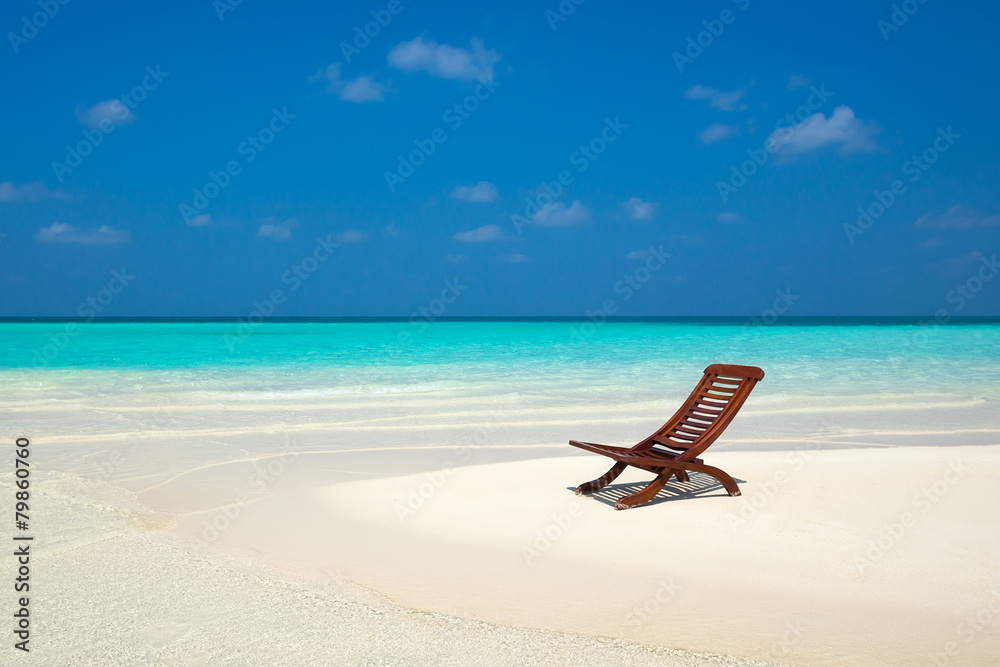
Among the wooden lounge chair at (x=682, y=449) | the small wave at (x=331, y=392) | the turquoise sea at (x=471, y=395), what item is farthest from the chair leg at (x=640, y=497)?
the small wave at (x=331, y=392)

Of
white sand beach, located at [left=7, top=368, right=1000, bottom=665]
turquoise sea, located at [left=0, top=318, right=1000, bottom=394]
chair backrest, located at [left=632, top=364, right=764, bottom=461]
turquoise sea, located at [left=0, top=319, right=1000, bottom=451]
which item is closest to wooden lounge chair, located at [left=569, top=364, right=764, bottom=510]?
chair backrest, located at [left=632, top=364, right=764, bottom=461]

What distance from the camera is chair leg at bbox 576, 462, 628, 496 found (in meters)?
5.91

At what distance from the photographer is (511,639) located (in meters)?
3.24

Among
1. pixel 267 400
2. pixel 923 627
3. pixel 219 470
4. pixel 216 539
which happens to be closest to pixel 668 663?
pixel 923 627

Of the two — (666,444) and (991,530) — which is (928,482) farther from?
(666,444)

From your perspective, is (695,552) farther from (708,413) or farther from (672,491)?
(708,413)

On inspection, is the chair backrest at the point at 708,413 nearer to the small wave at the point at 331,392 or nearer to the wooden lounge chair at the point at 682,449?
the wooden lounge chair at the point at 682,449

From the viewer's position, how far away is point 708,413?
20.0 ft

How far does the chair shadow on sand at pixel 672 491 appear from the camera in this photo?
5734 millimetres

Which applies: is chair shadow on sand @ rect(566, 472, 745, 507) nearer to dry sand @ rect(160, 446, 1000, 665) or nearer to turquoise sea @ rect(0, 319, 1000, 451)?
dry sand @ rect(160, 446, 1000, 665)

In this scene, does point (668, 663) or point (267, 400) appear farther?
point (267, 400)

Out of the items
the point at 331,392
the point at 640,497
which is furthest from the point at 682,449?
the point at 331,392

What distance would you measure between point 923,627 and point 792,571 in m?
0.80

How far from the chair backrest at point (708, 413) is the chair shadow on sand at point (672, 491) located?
338mm
